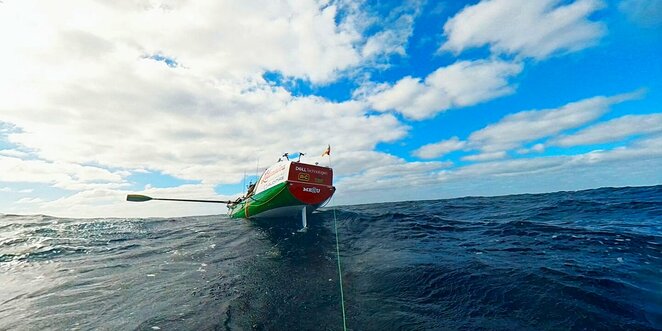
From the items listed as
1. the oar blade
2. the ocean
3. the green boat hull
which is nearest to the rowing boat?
the green boat hull

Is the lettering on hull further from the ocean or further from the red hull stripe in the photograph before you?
the ocean

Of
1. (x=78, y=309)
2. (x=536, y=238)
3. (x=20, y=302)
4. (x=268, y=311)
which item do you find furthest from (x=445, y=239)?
(x=20, y=302)

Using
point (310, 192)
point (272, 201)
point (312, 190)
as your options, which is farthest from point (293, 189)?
point (272, 201)

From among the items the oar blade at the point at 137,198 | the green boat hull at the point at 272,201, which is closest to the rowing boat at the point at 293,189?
the green boat hull at the point at 272,201

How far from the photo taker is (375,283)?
7535 mm

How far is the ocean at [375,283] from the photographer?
5.48 metres

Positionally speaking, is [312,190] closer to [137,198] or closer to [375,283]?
[375,283]

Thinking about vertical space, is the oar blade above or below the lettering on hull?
above

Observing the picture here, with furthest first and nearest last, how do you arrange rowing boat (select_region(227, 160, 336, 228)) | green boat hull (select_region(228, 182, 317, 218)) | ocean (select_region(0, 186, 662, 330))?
green boat hull (select_region(228, 182, 317, 218)) → rowing boat (select_region(227, 160, 336, 228)) → ocean (select_region(0, 186, 662, 330))

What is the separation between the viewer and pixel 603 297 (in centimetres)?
571

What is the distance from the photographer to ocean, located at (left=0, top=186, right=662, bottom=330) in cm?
548

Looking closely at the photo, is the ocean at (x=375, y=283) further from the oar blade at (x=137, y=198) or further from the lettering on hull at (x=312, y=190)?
the oar blade at (x=137, y=198)

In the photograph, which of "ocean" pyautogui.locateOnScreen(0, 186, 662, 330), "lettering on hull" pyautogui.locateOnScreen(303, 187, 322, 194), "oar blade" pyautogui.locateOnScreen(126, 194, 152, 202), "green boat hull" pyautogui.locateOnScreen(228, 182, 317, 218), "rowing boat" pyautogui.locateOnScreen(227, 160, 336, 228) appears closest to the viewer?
"ocean" pyautogui.locateOnScreen(0, 186, 662, 330)

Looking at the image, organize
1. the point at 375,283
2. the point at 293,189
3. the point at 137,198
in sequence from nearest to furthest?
the point at 375,283, the point at 293,189, the point at 137,198
